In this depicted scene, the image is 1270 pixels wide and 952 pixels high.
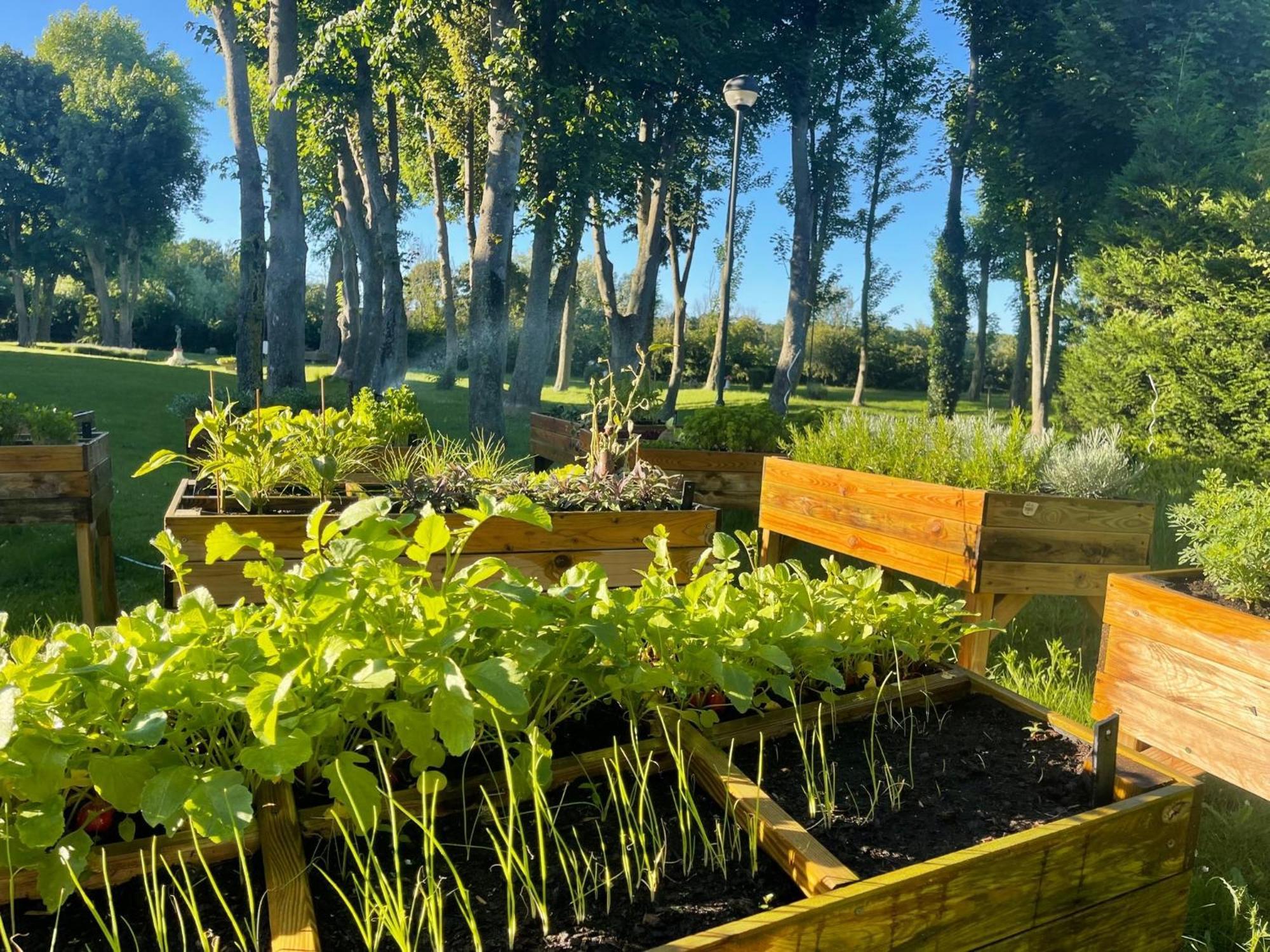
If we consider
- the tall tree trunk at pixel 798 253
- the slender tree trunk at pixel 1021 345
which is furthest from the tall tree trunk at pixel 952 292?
the slender tree trunk at pixel 1021 345

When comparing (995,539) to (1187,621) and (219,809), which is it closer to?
(1187,621)

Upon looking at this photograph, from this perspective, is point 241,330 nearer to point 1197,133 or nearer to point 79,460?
point 79,460

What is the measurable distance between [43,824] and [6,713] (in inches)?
7.3

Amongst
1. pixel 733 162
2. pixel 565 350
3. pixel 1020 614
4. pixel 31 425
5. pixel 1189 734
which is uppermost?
pixel 733 162

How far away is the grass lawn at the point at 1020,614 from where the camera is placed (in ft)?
7.31

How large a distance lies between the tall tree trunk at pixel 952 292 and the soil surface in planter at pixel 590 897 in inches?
756

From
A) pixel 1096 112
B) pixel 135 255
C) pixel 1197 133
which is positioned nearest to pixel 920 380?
pixel 1096 112

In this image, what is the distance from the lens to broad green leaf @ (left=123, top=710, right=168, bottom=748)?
0.99 metres

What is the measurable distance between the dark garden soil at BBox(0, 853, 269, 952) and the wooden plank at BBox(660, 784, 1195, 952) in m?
0.58

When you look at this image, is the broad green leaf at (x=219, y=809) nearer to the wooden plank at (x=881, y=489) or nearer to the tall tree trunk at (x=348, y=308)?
the wooden plank at (x=881, y=489)

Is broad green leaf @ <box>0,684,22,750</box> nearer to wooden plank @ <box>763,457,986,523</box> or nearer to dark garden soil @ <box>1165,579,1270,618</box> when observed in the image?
dark garden soil @ <box>1165,579,1270,618</box>

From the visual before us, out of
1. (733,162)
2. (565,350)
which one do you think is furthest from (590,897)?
(565,350)

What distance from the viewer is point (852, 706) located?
1712 millimetres

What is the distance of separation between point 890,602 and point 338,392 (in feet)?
51.2
